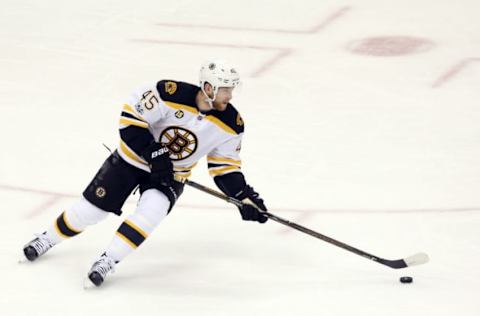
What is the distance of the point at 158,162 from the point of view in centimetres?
505

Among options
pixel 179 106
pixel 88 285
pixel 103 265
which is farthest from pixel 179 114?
pixel 88 285

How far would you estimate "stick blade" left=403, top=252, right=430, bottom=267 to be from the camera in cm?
521

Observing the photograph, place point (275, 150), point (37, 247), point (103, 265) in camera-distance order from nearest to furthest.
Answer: point (103, 265) → point (37, 247) → point (275, 150)


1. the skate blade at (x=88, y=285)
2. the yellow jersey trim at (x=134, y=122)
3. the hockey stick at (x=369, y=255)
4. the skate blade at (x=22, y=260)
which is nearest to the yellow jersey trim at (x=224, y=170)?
the hockey stick at (x=369, y=255)

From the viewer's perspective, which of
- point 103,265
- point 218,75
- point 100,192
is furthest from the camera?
point 100,192

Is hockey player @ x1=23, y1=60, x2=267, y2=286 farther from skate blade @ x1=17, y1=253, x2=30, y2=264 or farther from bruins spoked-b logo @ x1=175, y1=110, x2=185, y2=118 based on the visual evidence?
skate blade @ x1=17, y1=253, x2=30, y2=264

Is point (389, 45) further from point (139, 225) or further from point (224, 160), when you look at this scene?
point (139, 225)

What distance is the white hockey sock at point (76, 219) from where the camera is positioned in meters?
Answer: 5.29

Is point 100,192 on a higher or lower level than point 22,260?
higher

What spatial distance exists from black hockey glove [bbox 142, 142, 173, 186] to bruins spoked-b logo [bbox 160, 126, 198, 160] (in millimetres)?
122

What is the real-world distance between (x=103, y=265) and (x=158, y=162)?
1.60 feet

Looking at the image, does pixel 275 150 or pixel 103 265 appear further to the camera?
pixel 275 150

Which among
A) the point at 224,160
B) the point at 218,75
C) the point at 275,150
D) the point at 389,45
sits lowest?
the point at 389,45

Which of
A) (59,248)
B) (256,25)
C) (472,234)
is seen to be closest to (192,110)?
(59,248)
